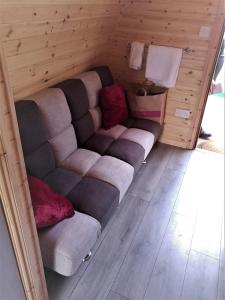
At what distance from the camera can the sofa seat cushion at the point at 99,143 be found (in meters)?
2.41

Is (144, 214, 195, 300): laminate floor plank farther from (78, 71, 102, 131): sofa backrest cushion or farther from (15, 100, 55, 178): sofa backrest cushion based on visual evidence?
(78, 71, 102, 131): sofa backrest cushion

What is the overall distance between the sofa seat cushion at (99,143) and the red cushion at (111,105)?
0.71 ft

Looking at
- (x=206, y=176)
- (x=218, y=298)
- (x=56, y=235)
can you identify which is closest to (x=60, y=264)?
(x=56, y=235)

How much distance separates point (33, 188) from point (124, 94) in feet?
5.71

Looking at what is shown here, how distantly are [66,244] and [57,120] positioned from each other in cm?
104

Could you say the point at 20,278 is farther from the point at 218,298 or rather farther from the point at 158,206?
the point at 158,206

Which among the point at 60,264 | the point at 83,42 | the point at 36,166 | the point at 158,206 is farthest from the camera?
the point at 83,42

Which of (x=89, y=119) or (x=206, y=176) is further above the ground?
(x=89, y=119)

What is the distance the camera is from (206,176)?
2748 millimetres

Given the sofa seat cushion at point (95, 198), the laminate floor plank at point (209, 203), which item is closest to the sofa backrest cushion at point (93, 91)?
the sofa seat cushion at point (95, 198)

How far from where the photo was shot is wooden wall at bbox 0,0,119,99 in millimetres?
1582

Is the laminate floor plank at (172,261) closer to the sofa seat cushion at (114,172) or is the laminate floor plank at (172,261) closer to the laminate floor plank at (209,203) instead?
the laminate floor plank at (209,203)

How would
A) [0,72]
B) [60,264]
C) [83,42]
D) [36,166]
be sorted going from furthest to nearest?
[83,42] → [36,166] → [60,264] → [0,72]

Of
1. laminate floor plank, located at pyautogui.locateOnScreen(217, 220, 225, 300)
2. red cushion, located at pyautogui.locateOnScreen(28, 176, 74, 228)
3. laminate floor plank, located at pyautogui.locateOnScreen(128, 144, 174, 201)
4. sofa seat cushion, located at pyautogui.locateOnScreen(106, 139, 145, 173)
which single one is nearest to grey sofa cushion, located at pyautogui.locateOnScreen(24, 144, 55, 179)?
red cushion, located at pyautogui.locateOnScreen(28, 176, 74, 228)
